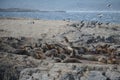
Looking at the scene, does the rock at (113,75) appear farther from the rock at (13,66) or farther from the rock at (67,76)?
the rock at (13,66)

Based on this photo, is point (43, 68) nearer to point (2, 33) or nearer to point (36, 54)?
→ point (36, 54)

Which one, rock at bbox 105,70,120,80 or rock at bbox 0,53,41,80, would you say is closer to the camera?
rock at bbox 105,70,120,80

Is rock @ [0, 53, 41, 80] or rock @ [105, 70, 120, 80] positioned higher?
rock @ [105, 70, 120, 80]

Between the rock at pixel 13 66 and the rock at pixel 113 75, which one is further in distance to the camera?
the rock at pixel 13 66

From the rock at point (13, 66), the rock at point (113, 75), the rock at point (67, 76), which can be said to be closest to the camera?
the rock at point (113, 75)

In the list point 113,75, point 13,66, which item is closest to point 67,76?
point 113,75

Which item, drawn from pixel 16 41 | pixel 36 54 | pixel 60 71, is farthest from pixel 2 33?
pixel 60 71

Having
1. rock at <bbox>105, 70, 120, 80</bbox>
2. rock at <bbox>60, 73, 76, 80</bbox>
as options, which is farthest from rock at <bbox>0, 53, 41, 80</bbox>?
rock at <bbox>105, 70, 120, 80</bbox>

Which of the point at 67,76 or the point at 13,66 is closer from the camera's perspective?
the point at 67,76

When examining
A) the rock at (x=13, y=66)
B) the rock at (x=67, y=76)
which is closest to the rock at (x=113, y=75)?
the rock at (x=67, y=76)

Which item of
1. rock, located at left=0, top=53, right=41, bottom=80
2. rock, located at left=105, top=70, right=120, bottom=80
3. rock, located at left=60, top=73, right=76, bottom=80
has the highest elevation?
rock, located at left=105, top=70, right=120, bottom=80

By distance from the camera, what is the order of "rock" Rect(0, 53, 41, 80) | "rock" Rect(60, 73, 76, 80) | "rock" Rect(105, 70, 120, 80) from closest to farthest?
"rock" Rect(105, 70, 120, 80), "rock" Rect(60, 73, 76, 80), "rock" Rect(0, 53, 41, 80)

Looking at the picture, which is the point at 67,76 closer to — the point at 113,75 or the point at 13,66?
the point at 113,75

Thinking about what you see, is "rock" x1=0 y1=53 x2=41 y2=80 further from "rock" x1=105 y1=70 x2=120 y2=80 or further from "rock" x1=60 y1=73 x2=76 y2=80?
"rock" x1=105 y1=70 x2=120 y2=80
